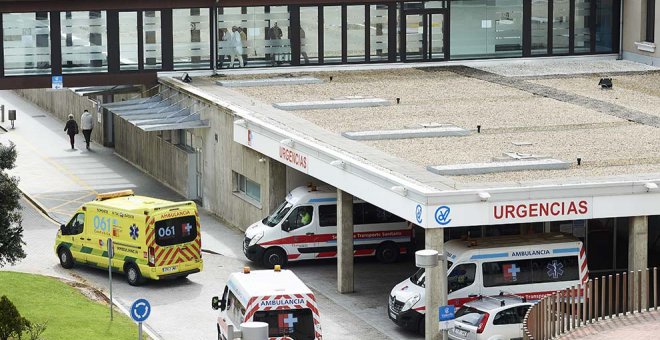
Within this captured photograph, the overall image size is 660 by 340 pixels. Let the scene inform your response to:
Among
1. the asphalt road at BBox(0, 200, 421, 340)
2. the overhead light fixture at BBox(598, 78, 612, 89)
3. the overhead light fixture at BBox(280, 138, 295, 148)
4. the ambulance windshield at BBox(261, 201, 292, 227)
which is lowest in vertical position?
the asphalt road at BBox(0, 200, 421, 340)

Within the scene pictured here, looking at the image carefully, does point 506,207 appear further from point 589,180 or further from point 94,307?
point 94,307

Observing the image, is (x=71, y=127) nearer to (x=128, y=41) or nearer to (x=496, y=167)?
(x=128, y=41)

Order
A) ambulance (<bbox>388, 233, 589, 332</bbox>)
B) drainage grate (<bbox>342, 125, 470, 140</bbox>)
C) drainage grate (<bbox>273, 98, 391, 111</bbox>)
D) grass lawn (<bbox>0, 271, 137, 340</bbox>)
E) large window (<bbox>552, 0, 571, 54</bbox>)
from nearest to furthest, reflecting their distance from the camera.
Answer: grass lawn (<bbox>0, 271, 137, 340</bbox>)
ambulance (<bbox>388, 233, 589, 332</bbox>)
drainage grate (<bbox>342, 125, 470, 140</bbox>)
drainage grate (<bbox>273, 98, 391, 111</bbox>)
large window (<bbox>552, 0, 571, 54</bbox>)

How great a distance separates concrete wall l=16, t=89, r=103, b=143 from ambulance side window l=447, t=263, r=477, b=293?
27999 mm

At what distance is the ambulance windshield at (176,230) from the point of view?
40.3 m

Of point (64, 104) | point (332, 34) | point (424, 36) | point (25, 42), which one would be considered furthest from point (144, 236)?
point (64, 104)

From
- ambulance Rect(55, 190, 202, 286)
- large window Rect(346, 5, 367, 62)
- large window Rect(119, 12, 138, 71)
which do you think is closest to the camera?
ambulance Rect(55, 190, 202, 286)

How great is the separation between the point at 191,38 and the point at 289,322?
948 inches

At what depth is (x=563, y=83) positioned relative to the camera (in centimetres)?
5372

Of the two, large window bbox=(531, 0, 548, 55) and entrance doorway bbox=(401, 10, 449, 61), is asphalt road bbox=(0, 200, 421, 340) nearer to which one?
entrance doorway bbox=(401, 10, 449, 61)

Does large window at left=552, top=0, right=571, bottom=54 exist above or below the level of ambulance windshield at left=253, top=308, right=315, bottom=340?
above

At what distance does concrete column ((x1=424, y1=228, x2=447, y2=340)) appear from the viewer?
35188 millimetres

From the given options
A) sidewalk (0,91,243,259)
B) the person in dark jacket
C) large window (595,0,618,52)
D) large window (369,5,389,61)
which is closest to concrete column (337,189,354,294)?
sidewalk (0,91,243,259)

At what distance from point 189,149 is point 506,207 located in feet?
59.9
